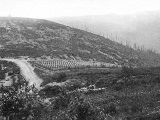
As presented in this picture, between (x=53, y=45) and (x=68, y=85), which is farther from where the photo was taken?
(x=53, y=45)

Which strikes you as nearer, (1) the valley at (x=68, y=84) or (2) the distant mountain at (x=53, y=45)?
(1) the valley at (x=68, y=84)

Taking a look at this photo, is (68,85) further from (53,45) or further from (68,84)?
(53,45)

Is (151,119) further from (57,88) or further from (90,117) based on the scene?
(57,88)

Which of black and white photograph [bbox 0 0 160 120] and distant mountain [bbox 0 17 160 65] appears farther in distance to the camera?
distant mountain [bbox 0 17 160 65]

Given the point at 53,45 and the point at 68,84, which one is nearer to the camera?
the point at 68,84

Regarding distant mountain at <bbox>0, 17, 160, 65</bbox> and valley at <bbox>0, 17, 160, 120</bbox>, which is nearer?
valley at <bbox>0, 17, 160, 120</bbox>

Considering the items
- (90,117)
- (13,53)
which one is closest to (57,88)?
(90,117)

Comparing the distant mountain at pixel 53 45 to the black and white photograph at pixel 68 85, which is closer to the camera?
the black and white photograph at pixel 68 85

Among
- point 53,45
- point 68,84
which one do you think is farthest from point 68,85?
point 53,45
